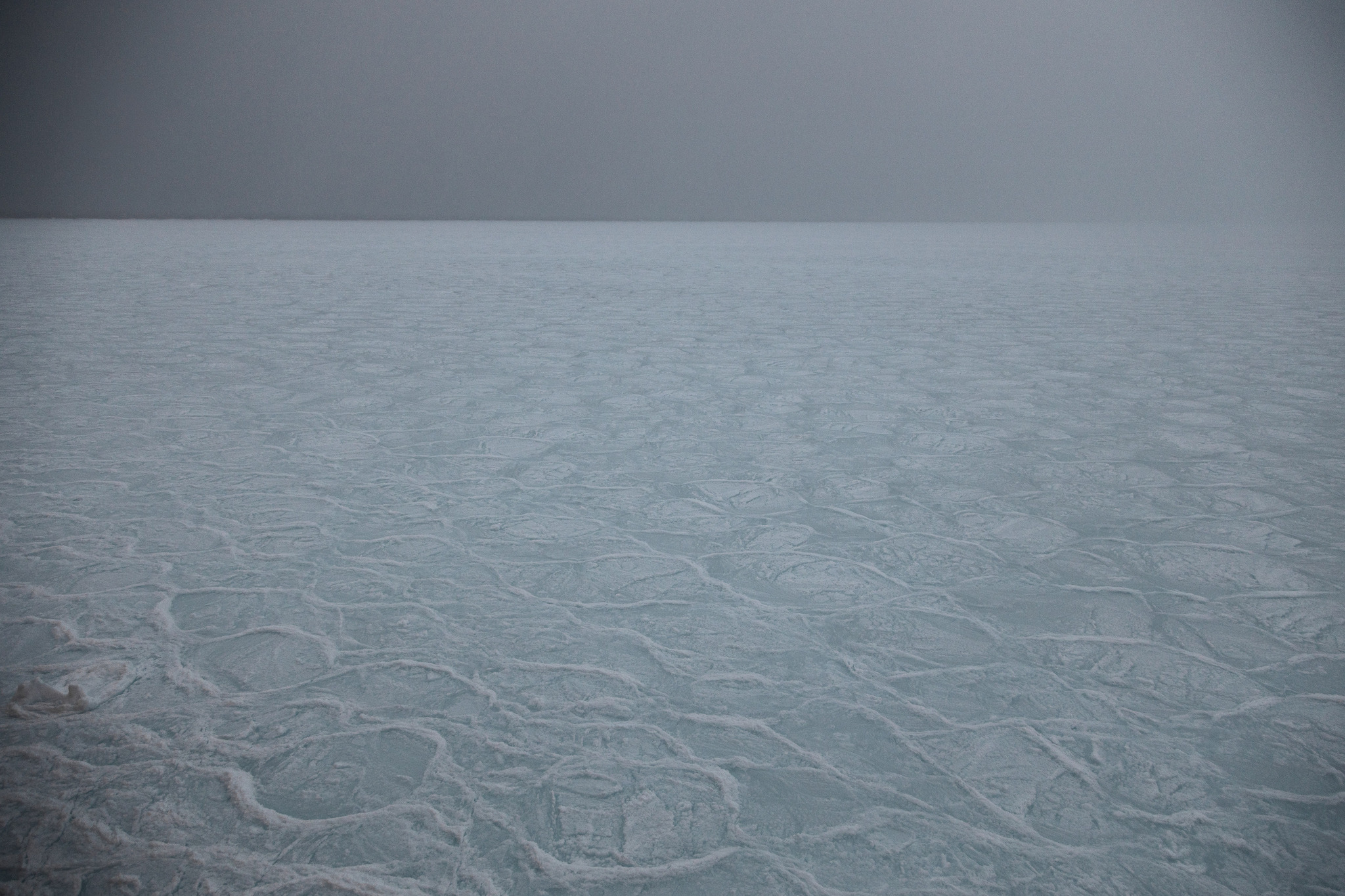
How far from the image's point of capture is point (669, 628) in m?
1.86

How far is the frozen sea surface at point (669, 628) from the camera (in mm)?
1218

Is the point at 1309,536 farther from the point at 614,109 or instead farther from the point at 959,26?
the point at 959,26

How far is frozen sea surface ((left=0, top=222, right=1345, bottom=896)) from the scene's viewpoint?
1.22 m

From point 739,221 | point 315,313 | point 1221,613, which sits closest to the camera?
point 1221,613

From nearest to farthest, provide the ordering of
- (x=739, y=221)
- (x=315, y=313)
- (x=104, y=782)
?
(x=104, y=782), (x=315, y=313), (x=739, y=221)

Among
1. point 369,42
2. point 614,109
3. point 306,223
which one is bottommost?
point 306,223

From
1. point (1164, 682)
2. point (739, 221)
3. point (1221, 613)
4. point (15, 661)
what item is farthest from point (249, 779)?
point (739, 221)

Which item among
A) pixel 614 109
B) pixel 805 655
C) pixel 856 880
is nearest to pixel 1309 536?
pixel 805 655

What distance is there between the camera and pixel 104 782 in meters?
1.32

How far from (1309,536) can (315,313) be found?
20.7 feet

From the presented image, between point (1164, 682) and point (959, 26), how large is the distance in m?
24.5

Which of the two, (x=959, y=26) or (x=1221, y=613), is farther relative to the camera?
(x=959, y=26)

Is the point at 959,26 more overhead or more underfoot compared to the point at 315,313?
more overhead

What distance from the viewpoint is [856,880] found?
3.76ft
